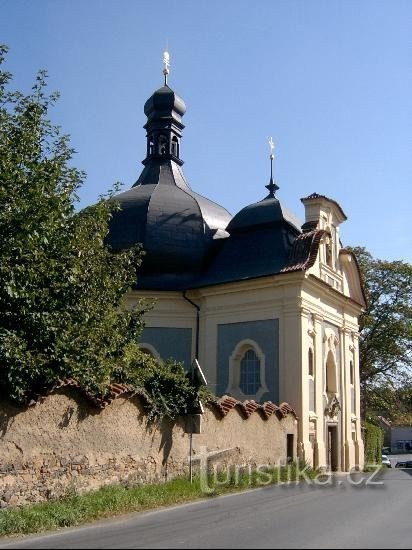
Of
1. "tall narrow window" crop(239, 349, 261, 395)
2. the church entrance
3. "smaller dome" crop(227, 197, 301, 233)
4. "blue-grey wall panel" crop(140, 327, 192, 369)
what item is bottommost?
the church entrance

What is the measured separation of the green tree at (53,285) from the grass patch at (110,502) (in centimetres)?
179

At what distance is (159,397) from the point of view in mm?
14695

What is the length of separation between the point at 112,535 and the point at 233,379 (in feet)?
48.7

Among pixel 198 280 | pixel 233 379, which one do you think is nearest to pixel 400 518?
pixel 233 379

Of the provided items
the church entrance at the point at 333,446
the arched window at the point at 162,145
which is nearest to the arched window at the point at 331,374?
the church entrance at the point at 333,446

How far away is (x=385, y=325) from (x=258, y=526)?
2847 centimetres

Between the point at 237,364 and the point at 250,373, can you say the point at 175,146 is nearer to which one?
the point at 237,364

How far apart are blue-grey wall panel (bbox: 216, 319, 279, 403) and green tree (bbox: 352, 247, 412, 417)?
14.1m

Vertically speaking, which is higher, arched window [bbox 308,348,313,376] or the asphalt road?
arched window [bbox 308,348,313,376]

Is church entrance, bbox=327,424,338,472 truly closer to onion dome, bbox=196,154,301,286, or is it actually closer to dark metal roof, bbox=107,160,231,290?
onion dome, bbox=196,154,301,286

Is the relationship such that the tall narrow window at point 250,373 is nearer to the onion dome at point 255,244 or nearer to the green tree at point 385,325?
the onion dome at point 255,244

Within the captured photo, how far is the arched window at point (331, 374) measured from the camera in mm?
25859

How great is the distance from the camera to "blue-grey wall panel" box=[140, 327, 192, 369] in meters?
25.1

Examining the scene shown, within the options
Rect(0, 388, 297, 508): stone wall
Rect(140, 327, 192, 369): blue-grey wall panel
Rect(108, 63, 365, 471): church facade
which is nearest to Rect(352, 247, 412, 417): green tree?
Rect(108, 63, 365, 471): church facade
